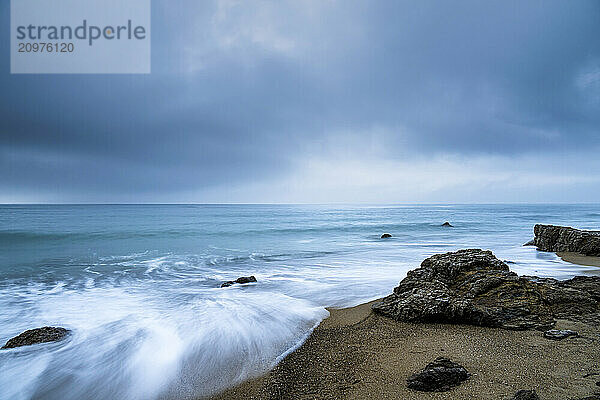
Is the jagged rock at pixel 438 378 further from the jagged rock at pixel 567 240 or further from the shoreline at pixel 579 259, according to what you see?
the jagged rock at pixel 567 240

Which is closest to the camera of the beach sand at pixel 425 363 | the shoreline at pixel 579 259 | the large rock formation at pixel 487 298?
the beach sand at pixel 425 363

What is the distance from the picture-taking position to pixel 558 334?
4.12 meters

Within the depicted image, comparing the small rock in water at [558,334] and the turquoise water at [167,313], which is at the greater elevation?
the small rock in water at [558,334]

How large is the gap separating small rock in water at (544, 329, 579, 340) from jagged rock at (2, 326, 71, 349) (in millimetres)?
7000

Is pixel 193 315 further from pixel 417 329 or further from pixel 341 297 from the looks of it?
pixel 417 329

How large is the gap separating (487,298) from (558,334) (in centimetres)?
135

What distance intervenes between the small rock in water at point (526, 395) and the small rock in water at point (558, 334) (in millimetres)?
1794

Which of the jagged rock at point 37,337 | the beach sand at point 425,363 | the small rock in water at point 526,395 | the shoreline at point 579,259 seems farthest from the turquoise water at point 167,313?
the small rock in water at point 526,395

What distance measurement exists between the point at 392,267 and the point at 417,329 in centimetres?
687

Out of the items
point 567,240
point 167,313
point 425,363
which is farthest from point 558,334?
point 567,240

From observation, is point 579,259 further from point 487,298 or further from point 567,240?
point 487,298

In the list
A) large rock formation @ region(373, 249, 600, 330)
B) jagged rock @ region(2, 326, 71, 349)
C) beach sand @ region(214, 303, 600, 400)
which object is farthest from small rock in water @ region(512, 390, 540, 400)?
jagged rock @ region(2, 326, 71, 349)

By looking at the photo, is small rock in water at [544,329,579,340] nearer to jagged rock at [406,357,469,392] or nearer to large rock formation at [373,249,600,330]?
large rock formation at [373,249,600,330]

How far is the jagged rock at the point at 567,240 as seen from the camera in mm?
11852
